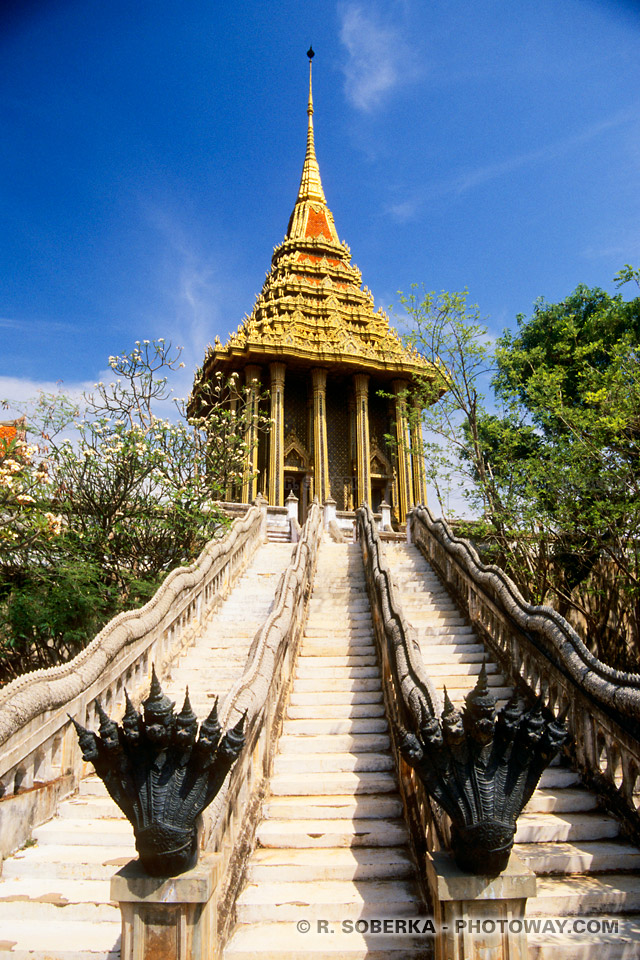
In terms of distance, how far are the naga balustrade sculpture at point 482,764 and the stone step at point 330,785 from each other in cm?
249

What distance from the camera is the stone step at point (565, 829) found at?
15.8ft

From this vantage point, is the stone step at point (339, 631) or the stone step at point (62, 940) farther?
the stone step at point (339, 631)

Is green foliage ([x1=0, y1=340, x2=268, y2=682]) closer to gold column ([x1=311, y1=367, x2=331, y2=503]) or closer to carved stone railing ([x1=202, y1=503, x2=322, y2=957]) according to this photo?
carved stone railing ([x1=202, y1=503, x2=322, y2=957])

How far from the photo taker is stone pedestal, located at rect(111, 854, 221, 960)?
119 inches

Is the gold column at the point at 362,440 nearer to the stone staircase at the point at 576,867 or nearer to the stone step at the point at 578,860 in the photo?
the stone staircase at the point at 576,867

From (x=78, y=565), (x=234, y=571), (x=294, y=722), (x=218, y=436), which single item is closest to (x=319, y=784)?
(x=294, y=722)

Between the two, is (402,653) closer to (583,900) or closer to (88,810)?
(583,900)

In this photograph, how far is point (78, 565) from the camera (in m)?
9.66

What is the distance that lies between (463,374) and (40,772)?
37.5 feet

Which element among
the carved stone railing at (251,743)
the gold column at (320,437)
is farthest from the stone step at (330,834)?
the gold column at (320,437)

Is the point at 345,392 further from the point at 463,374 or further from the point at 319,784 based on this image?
the point at 319,784

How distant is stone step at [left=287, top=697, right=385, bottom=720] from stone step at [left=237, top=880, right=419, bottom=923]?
2.40m

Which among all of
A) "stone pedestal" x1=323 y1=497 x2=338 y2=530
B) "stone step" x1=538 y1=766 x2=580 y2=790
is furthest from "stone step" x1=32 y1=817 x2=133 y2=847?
"stone pedestal" x1=323 y1=497 x2=338 y2=530

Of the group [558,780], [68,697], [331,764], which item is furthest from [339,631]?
[68,697]
